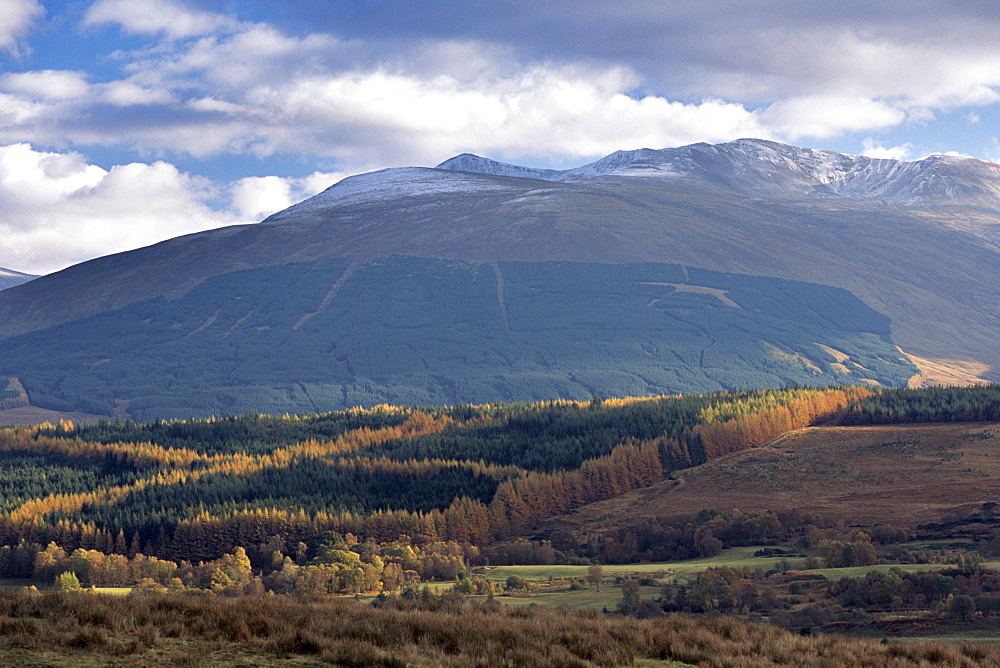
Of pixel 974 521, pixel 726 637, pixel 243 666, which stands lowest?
pixel 974 521

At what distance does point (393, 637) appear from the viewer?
A: 3061 cm

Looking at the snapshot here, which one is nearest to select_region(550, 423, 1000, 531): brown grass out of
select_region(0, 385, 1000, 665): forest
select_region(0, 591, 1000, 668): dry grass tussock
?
select_region(0, 385, 1000, 665): forest

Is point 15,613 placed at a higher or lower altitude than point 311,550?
higher

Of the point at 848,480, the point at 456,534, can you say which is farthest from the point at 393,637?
the point at 848,480

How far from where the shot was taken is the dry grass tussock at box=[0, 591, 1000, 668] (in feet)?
92.9

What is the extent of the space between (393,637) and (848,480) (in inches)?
5691

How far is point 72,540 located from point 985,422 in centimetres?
14466

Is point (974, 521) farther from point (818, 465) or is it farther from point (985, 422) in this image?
point (985, 422)

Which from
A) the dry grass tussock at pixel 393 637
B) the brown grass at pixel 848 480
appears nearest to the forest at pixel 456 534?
the brown grass at pixel 848 480

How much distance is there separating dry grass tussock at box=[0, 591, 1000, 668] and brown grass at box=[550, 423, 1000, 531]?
109987mm

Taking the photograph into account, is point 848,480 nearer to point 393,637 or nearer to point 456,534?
point 456,534

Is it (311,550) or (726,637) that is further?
(311,550)

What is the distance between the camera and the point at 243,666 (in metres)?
27.6

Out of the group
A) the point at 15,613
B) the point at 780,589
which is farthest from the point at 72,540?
the point at 15,613
